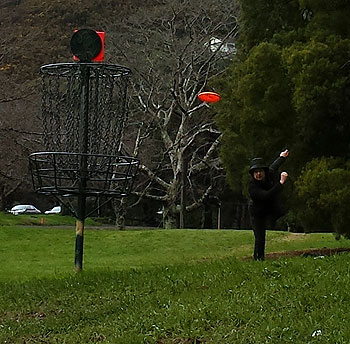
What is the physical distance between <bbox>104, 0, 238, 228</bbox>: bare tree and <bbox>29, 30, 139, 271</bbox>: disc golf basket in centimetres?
1931

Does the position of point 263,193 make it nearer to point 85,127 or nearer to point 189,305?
point 85,127

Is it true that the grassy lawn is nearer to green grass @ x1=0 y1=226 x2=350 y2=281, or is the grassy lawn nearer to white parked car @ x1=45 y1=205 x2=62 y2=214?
green grass @ x1=0 y1=226 x2=350 y2=281

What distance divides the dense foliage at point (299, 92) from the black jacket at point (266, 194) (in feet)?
10.6

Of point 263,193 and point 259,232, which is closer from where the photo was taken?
point 263,193

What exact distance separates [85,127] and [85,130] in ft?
0.13

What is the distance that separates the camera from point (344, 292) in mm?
5641

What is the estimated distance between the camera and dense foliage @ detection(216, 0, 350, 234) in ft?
38.7

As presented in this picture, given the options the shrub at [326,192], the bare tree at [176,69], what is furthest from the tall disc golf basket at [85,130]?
the bare tree at [176,69]

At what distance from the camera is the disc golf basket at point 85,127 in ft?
23.4

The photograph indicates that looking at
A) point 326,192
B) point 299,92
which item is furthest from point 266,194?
point 299,92

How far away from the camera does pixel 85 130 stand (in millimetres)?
7371

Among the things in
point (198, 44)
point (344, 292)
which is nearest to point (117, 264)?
point (344, 292)

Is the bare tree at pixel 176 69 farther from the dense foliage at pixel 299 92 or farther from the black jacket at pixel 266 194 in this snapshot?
the black jacket at pixel 266 194

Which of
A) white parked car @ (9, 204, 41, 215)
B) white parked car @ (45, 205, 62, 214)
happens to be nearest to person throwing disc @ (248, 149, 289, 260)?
white parked car @ (9, 204, 41, 215)
